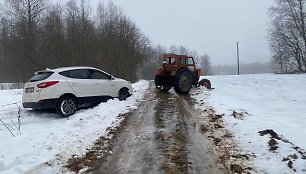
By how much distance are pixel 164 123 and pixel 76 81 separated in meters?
3.88

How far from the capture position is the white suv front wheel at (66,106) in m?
11.0

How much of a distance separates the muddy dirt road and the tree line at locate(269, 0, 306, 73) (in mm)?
53451

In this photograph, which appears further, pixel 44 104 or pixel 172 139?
pixel 44 104

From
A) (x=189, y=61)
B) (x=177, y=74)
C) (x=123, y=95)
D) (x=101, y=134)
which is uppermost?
(x=189, y=61)

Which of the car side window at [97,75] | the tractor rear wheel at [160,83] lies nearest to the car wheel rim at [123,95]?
the car side window at [97,75]

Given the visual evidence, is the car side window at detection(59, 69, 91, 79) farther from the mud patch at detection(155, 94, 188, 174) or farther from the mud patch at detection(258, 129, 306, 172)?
the mud patch at detection(258, 129, 306, 172)

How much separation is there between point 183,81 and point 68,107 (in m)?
7.60

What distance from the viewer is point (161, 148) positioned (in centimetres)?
714

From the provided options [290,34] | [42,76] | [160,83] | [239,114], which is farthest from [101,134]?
[290,34]

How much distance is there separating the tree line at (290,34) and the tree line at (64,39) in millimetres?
28944

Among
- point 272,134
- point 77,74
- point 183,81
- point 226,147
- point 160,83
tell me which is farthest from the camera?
point 160,83

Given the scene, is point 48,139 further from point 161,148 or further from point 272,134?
point 272,134

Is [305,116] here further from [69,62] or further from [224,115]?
[69,62]

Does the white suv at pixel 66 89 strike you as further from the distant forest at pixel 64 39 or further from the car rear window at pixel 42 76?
the distant forest at pixel 64 39
